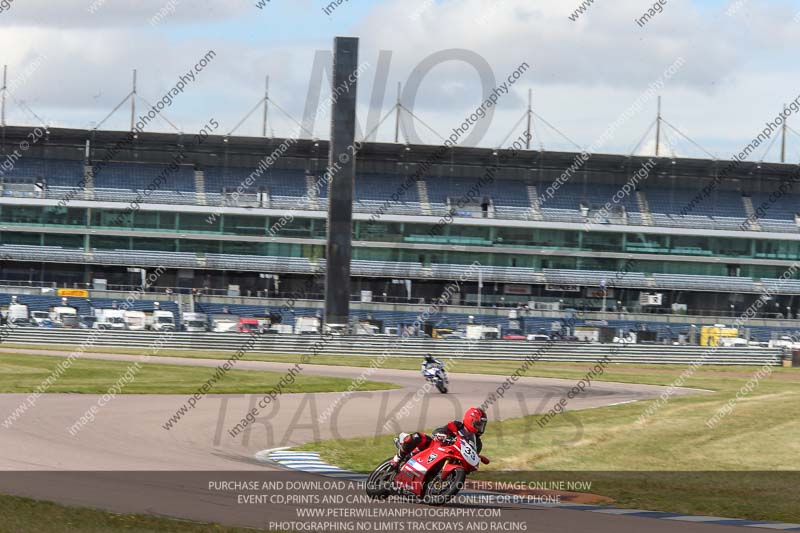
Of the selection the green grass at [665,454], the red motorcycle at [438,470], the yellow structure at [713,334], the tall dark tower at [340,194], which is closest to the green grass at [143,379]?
the green grass at [665,454]

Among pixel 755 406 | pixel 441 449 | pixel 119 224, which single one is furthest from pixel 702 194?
pixel 441 449

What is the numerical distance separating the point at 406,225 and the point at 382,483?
6771 cm

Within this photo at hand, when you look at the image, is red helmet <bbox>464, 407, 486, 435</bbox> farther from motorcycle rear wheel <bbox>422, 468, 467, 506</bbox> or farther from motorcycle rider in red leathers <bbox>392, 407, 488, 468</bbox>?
motorcycle rear wheel <bbox>422, 468, 467, 506</bbox>

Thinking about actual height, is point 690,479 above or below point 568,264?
below

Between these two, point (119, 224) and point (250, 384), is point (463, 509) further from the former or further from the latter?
point (119, 224)

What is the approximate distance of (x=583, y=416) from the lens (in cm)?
3044

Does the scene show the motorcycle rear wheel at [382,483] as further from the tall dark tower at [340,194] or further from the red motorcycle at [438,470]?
the tall dark tower at [340,194]

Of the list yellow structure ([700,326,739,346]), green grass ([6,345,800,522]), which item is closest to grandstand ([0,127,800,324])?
yellow structure ([700,326,739,346])

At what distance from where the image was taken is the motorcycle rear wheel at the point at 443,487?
14578mm

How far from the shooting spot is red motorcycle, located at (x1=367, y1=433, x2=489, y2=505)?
1457 centimetres

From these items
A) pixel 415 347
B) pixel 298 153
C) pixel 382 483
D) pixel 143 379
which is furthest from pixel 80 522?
pixel 298 153

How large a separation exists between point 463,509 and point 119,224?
69754 mm

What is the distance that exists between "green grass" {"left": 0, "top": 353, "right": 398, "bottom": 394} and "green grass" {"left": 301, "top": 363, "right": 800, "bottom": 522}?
10.4 meters

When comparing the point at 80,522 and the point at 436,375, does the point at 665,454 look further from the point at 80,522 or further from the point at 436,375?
the point at 80,522
